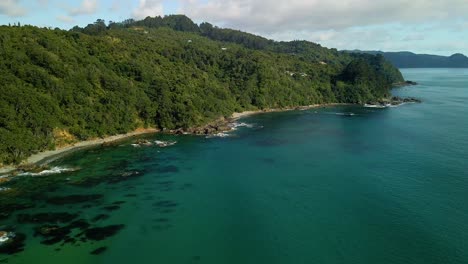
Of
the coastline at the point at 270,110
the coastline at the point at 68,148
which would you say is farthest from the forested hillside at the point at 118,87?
the coastline at the point at 270,110

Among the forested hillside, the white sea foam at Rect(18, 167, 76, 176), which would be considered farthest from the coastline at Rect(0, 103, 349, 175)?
the white sea foam at Rect(18, 167, 76, 176)

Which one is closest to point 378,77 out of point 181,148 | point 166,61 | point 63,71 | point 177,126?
point 166,61

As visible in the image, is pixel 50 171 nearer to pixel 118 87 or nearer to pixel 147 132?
pixel 147 132

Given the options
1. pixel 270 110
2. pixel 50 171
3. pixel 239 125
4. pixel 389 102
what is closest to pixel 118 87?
pixel 239 125

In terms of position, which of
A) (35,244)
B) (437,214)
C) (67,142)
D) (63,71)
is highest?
(63,71)

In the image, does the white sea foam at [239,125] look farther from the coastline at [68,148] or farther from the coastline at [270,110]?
the coastline at [68,148]

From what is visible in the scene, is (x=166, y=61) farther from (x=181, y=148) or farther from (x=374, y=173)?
(x=374, y=173)

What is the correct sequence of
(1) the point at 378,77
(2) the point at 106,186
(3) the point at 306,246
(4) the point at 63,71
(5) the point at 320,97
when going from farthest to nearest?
(1) the point at 378,77
(5) the point at 320,97
(4) the point at 63,71
(2) the point at 106,186
(3) the point at 306,246
